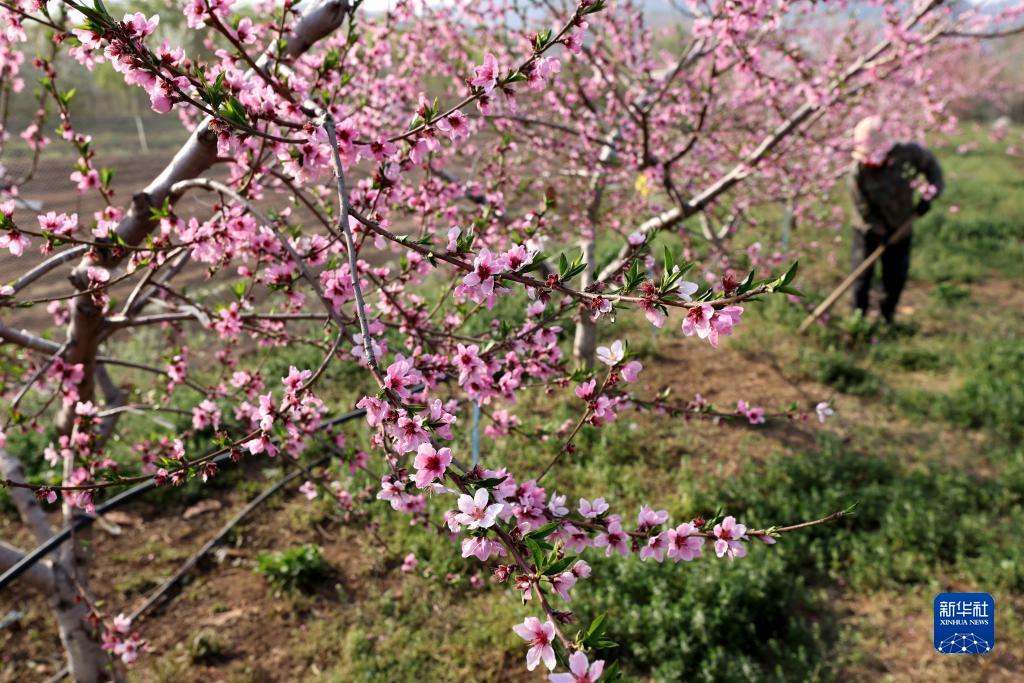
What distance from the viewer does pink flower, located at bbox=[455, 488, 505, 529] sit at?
1.16 m

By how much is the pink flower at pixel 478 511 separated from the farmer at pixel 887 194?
636cm

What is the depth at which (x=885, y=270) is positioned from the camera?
676cm

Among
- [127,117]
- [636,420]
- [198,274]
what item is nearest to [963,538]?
[636,420]

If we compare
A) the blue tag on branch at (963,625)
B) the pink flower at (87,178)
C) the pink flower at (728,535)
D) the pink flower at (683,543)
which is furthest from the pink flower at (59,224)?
the blue tag on branch at (963,625)

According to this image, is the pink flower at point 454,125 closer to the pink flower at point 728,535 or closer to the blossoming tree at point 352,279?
the blossoming tree at point 352,279

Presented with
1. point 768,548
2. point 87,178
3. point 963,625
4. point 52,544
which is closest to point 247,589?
point 52,544

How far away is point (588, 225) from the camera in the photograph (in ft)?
16.5

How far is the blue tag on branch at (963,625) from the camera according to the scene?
10.1 ft

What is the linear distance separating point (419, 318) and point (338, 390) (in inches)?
140

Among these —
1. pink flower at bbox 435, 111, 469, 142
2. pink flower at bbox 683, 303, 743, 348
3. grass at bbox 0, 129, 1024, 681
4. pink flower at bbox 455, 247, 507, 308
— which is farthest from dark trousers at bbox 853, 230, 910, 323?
pink flower at bbox 455, 247, 507, 308

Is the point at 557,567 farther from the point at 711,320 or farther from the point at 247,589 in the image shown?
the point at 247,589

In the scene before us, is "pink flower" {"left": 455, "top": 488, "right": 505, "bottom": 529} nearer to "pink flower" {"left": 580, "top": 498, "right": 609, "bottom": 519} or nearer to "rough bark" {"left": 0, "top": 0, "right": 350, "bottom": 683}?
"pink flower" {"left": 580, "top": 498, "right": 609, "bottom": 519}

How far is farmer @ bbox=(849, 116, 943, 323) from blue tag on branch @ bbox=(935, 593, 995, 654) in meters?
4.30

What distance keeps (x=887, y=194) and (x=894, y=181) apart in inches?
5.3
